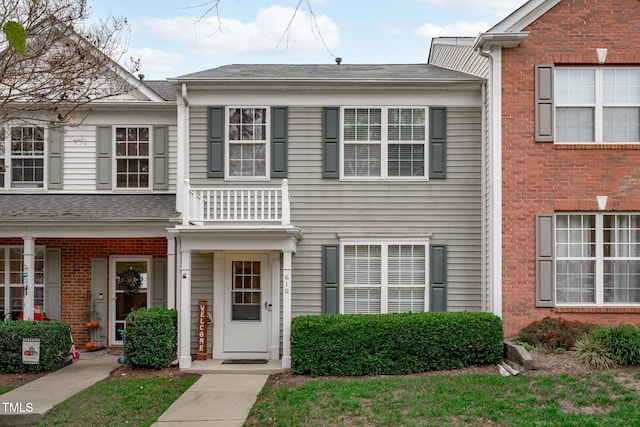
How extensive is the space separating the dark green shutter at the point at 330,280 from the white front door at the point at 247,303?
3.76 ft

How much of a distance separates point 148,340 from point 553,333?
715 cm

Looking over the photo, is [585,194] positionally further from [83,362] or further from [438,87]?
[83,362]

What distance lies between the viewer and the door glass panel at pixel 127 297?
1427 cm

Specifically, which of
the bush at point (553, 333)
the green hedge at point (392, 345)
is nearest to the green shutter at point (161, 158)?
the green hedge at point (392, 345)

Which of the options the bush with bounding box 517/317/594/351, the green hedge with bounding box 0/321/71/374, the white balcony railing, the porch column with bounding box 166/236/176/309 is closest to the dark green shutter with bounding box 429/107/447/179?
the white balcony railing

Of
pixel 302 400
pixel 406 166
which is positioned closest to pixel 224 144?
pixel 406 166

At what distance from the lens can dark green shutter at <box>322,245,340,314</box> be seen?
12.6 m

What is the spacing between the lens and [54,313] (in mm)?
14094

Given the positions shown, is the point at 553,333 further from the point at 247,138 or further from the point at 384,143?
Answer: the point at 247,138

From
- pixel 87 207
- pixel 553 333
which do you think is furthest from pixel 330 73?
pixel 553 333

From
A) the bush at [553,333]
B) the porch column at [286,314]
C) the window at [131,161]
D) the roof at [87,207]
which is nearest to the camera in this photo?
the bush at [553,333]

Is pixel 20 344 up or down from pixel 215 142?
down

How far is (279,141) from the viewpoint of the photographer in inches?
506

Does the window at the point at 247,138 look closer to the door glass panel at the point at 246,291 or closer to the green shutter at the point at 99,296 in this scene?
the door glass panel at the point at 246,291
